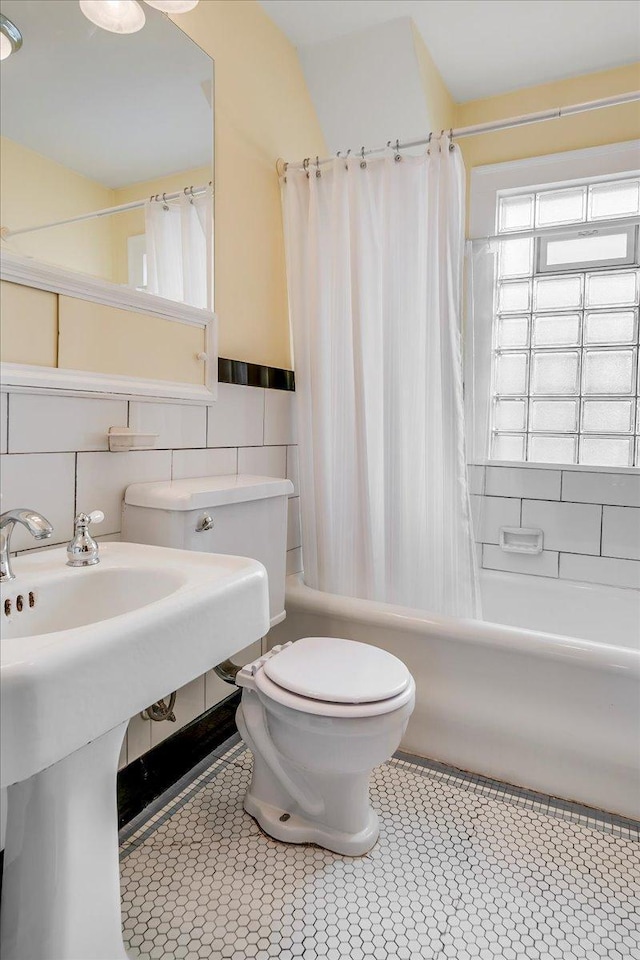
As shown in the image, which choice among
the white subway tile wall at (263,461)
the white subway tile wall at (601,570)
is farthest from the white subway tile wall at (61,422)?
the white subway tile wall at (601,570)

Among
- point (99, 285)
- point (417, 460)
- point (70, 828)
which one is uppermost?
point (99, 285)

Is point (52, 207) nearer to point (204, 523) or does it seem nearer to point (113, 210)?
point (113, 210)

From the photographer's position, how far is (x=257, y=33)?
2.01m

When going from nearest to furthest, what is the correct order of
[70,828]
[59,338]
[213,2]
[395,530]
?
[70,828] < [59,338] < [213,2] < [395,530]

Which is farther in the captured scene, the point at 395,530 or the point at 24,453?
the point at 395,530

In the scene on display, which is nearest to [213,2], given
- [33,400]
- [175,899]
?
[33,400]

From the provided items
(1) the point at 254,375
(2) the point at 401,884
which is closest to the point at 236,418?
(1) the point at 254,375

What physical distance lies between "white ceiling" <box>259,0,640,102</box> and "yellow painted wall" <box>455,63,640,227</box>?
2.0 inches

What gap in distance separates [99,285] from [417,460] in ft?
3.53

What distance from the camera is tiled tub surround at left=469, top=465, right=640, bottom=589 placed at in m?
2.30

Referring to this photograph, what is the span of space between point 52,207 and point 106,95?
388 millimetres

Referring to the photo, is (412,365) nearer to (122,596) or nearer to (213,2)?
(122,596)

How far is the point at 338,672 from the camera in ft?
4.64

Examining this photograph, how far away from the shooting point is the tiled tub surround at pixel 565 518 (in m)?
2.30
